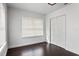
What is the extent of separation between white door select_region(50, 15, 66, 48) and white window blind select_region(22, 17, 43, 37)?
3.41 feet

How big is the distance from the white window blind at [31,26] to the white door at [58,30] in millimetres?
1041

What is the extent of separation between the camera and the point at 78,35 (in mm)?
2734

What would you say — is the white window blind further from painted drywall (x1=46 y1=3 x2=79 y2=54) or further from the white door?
painted drywall (x1=46 y1=3 x2=79 y2=54)

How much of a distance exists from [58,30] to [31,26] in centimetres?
203

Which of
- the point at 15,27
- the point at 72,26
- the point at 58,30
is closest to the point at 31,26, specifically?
the point at 15,27

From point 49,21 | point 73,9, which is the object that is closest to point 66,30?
point 73,9

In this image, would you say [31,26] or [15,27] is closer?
[15,27]

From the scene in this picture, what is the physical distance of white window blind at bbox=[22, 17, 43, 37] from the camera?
4324mm

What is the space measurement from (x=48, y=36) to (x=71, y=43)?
87.8 inches

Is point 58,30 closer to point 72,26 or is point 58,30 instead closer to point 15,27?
point 72,26

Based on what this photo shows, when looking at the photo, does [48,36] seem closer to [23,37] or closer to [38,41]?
[38,41]

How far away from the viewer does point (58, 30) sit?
4.10 m

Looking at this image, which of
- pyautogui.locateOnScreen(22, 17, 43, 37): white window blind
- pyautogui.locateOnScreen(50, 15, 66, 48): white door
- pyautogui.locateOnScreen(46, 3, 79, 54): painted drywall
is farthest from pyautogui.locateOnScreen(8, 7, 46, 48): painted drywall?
pyautogui.locateOnScreen(46, 3, 79, 54): painted drywall

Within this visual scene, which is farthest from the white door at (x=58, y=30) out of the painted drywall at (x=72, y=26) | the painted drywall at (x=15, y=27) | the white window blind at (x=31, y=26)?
the painted drywall at (x=15, y=27)
